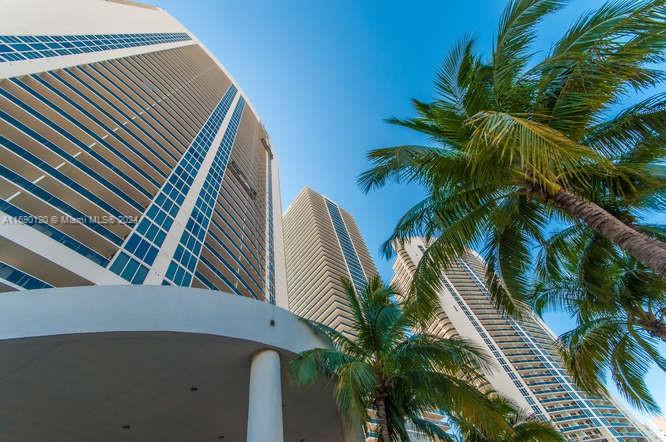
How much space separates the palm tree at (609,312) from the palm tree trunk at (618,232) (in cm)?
260

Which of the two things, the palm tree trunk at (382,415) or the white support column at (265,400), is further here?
the palm tree trunk at (382,415)

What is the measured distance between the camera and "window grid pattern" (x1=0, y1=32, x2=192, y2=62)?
77.8ft

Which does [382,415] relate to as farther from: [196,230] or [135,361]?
[196,230]

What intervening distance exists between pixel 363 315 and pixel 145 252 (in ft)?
56.8

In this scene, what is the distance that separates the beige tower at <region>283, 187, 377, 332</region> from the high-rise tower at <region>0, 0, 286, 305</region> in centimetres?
2772

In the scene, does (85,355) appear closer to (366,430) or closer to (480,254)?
(366,430)

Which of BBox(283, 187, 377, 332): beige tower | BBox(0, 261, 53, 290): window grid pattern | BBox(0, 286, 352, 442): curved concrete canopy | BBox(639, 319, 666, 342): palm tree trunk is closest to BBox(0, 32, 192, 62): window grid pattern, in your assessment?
BBox(0, 261, 53, 290): window grid pattern

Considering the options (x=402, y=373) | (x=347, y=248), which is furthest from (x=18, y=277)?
(x=347, y=248)

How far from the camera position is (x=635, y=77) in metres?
5.11

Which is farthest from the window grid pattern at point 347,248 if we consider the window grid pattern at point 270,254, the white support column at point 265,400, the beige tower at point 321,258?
the white support column at point 265,400

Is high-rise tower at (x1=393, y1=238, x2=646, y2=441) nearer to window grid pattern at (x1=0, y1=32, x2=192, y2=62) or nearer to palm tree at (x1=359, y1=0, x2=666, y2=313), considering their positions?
palm tree at (x1=359, y1=0, x2=666, y2=313)

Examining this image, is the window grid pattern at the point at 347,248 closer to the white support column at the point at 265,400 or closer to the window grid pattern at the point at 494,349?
the window grid pattern at the point at 494,349

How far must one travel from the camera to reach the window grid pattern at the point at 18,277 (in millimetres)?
13484

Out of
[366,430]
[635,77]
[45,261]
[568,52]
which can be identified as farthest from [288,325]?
[45,261]
